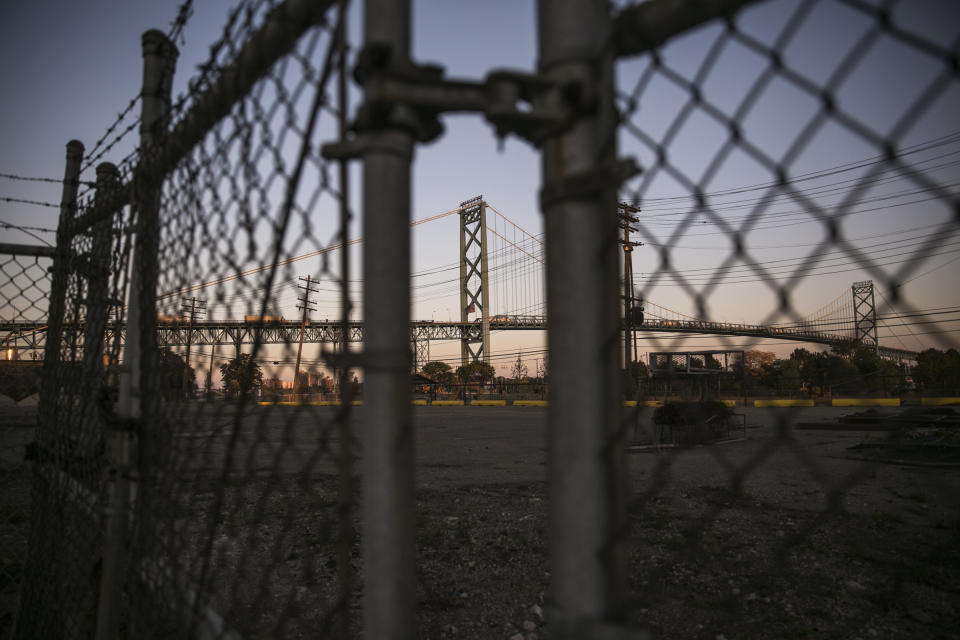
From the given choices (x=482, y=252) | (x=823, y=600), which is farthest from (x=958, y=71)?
(x=482, y=252)

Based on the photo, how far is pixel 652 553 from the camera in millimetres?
3209

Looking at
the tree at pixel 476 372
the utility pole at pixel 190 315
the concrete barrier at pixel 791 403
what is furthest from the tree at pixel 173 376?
the tree at pixel 476 372

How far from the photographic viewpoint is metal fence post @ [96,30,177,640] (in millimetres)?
1391

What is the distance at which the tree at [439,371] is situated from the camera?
38.5m

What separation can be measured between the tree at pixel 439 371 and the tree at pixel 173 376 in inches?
1433

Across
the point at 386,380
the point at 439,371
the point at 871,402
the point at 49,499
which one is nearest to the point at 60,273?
the point at 49,499

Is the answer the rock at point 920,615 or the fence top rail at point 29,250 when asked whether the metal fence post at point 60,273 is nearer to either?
the fence top rail at point 29,250

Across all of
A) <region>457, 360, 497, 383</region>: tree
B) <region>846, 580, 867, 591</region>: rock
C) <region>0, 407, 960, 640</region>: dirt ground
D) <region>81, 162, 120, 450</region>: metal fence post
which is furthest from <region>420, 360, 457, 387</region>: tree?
<region>81, 162, 120, 450</region>: metal fence post

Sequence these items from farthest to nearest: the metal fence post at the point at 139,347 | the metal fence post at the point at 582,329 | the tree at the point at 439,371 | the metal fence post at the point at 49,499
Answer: the tree at the point at 439,371, the metal fence post at the point at 49,499, the metal fence post at the point at 139,347, the metal fence post at the point at 582,329

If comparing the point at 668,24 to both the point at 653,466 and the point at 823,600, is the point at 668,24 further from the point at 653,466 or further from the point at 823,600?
the point at 653,466

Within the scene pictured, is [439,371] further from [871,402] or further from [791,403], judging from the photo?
[871,402]

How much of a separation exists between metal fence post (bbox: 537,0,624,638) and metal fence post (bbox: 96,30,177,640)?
51.4 inches

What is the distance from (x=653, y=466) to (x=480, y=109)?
6.94 m

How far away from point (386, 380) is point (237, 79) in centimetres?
82
